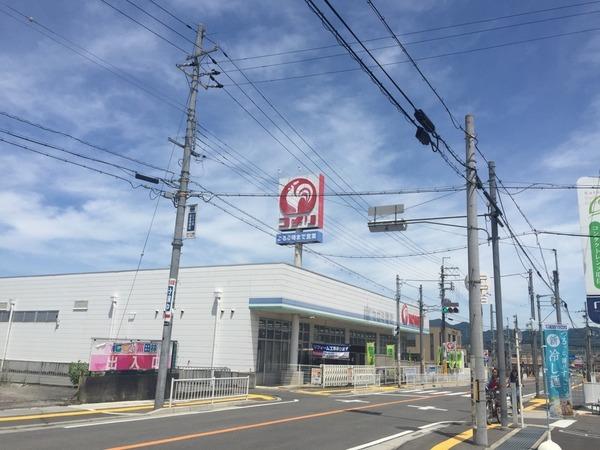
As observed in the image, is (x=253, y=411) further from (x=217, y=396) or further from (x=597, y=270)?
(x=597, y=270)

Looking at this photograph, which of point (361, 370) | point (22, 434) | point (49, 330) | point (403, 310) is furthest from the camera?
point (403, 310)

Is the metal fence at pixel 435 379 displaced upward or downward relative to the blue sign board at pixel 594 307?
downward

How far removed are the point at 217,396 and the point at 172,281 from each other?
6.13 meters

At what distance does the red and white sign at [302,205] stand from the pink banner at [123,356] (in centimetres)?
1429

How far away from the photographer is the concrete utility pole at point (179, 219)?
56.5 feet

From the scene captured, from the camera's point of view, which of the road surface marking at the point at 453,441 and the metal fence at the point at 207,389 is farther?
the metal fence at the point at 207,389

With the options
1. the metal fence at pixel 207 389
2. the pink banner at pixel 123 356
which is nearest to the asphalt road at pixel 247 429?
the metal fence at pixel 207 389

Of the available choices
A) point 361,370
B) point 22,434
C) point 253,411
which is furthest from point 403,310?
point 22,434

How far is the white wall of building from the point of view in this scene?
31.7m

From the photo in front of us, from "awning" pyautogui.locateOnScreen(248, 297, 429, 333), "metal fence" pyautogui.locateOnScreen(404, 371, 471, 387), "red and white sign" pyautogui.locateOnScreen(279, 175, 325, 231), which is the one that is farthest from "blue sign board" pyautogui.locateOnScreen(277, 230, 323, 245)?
"metal fence" pyautogui.locateOnScreen(404, 371, 471, 387)

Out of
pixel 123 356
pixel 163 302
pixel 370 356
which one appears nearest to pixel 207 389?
pixel 123 356

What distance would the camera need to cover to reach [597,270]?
18.2 m

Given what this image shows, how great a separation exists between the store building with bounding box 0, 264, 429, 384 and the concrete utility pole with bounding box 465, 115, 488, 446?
18236 mm

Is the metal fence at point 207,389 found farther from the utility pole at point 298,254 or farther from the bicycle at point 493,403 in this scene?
the utility pole at point 298,254
